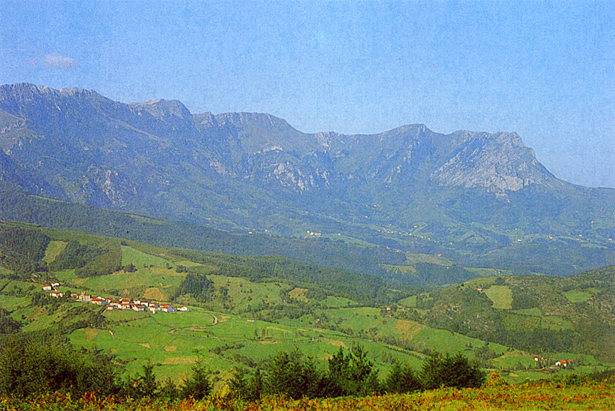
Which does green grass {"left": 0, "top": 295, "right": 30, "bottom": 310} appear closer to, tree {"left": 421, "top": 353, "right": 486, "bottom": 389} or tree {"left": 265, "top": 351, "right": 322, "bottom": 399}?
tree {"left": 265, "top": 351, "right": 322, "bottom": 399}

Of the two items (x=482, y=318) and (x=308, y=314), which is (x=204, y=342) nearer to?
(x=308, y=314)

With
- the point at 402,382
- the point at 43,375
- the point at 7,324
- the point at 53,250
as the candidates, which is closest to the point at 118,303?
the point at 7,324

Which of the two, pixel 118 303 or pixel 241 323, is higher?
pixel 118 303

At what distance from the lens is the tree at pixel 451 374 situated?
23.9m

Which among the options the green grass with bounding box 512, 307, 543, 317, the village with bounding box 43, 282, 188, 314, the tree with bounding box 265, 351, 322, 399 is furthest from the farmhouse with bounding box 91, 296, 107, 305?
the green grass with bounding box 512, 307, 543, 317

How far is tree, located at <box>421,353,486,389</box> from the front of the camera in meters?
23.9

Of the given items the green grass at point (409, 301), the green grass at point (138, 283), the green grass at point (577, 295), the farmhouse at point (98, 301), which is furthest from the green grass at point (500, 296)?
the farmhouse at point (98, 301)

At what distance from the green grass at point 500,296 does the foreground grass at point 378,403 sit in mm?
94968

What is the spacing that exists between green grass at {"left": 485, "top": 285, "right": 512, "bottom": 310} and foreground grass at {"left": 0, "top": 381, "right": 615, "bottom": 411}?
95.0m

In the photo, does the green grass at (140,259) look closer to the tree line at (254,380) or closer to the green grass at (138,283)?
the green grass at (138,283)

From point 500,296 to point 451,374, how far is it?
9452 centimetres

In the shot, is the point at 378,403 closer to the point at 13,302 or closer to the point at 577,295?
the point at 13,302

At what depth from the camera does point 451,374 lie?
24.6 meters

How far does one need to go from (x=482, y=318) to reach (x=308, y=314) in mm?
37385
